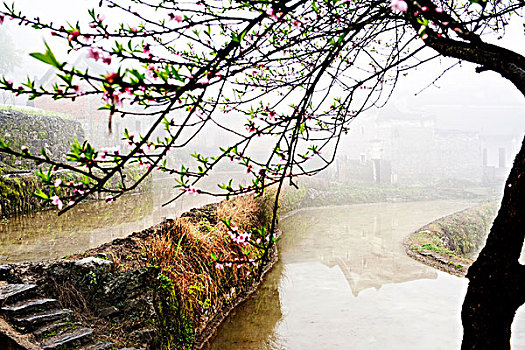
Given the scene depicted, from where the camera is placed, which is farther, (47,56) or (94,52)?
(94,52)

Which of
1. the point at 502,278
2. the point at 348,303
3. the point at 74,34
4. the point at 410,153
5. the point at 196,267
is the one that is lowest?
the point at 348,303

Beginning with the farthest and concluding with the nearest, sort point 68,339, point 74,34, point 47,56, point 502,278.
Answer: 1. point 68,339
2. point 502,278
3. point 74,34
4. point 47,56

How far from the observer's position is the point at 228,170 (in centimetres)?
2584

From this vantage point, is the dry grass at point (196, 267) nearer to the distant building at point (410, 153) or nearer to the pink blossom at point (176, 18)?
the pink blossom at point (176, 18)

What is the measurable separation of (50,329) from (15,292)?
520mm

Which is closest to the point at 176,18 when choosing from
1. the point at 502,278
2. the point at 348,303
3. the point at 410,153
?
the point at 502,278

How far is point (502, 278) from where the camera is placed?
1.90 m

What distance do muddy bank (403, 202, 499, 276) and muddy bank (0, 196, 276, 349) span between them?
4.72 meters

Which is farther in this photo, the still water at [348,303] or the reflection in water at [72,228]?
the reflection in water at [72,228]

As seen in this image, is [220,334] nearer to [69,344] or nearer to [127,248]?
[127,248]

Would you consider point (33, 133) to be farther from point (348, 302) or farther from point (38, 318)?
point (348, 302)

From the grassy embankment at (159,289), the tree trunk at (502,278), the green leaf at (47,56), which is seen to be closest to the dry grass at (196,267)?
the grassy embankment at (159,289)

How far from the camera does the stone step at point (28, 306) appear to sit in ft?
9.74

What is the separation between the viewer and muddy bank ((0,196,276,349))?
3.00 metres
